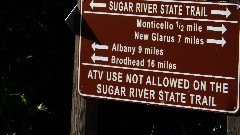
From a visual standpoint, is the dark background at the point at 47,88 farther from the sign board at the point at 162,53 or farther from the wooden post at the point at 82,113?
the sign board at the point at 162,53

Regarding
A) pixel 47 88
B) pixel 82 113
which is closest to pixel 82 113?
pixel 82 113

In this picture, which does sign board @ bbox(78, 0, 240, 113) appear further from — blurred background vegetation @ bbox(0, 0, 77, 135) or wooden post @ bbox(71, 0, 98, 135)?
blurred background vegetation @ bbox(0, 0, 77, 135)

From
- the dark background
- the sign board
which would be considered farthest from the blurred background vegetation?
the sign board

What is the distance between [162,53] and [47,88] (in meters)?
2.76

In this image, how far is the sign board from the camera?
3.64 m

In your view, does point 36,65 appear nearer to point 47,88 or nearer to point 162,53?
point 47,88

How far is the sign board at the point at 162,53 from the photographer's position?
3.64 m

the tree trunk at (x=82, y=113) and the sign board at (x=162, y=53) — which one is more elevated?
the sign board at (x=162, y=53)

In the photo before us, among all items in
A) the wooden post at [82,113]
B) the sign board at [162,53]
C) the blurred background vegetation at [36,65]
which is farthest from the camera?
the blurred background vegetation at [36,65]

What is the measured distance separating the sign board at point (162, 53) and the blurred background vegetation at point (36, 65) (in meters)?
1.93

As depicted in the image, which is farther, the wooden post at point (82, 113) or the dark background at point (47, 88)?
the dark background at point (47, 88)

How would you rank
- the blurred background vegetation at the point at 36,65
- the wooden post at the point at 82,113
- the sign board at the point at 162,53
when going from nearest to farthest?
1. the sign board at the point at 162,53
2. the wooden post at the point at 82,113
3. the blurred background vegetation at the point at 36,65

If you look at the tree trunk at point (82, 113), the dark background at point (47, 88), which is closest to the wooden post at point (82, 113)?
the tree trunk at point (82, 113)

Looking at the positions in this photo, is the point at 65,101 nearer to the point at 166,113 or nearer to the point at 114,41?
the point at 166,113
